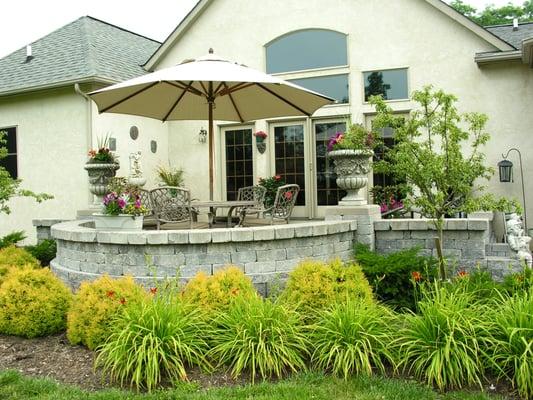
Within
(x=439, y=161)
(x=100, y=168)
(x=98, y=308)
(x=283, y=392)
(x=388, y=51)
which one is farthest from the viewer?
(x=388, y=51)

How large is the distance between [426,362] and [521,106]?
721 cm

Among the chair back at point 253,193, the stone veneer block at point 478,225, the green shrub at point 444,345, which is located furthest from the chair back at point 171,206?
the stone veneer block at point 478,225

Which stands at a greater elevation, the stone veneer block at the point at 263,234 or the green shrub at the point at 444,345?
the stone veneer block at the point at 263,234

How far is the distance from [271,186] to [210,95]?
379cm

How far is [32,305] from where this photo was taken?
196 inches

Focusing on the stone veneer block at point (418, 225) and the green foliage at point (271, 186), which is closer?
the stone veneer block at point (418, 225)

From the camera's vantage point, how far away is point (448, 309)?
3977mm

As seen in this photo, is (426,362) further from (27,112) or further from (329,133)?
(27,112)

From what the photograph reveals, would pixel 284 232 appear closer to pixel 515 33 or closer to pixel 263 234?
pixel 263 234

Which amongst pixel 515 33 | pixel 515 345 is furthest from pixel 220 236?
pixel 515 33

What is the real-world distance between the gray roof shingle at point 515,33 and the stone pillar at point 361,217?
17.4 ft

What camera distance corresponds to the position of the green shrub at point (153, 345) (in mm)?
3794

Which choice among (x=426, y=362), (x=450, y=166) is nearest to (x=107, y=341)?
(x=426, y=362)

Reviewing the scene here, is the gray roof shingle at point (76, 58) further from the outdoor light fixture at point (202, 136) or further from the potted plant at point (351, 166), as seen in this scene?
the potted plant at point (351, 166)
